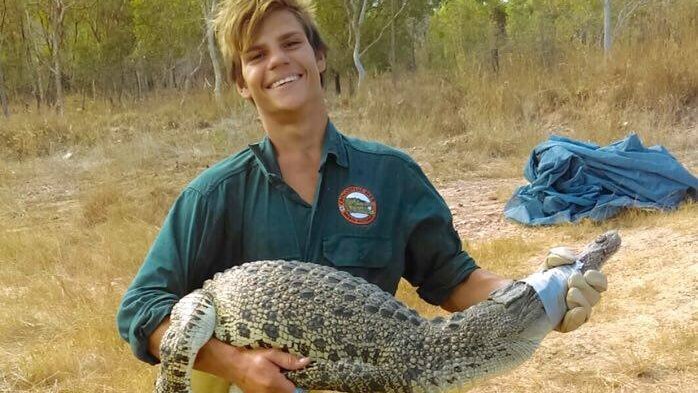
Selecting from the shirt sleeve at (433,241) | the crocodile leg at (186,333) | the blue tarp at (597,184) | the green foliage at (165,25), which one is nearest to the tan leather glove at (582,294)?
the shirt sleeve at (433,241)

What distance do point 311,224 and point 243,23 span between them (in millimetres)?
648

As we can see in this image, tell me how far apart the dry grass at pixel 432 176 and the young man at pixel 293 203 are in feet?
5.00

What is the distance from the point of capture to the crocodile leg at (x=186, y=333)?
192cm

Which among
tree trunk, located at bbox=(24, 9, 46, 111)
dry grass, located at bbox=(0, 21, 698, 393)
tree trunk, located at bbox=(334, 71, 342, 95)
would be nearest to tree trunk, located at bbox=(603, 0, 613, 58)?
dry grass, located at bbox=(0, 21, 698, 393)

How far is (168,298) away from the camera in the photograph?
6.75ft

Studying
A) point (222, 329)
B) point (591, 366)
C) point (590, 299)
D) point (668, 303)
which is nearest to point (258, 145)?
point (222, 329)

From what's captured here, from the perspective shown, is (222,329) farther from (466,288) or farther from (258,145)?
(466,288)

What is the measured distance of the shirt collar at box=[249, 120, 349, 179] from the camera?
224 centimetres

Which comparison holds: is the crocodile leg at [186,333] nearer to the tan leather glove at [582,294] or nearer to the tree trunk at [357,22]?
the tan leather glove at [582,294]

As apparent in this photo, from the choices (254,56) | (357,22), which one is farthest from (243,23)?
(357,22)

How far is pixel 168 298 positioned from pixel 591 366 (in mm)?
2419

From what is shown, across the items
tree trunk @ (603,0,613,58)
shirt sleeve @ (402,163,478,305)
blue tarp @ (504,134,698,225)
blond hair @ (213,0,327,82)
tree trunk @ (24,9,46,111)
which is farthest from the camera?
tree trunk @ (24,9,46,111)

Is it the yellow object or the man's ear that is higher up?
the man's ear

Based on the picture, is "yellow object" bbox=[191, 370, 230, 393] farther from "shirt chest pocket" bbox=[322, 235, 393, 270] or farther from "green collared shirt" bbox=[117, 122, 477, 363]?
"shirt chest pocket" bbox=[322, 235, 393, 270]
